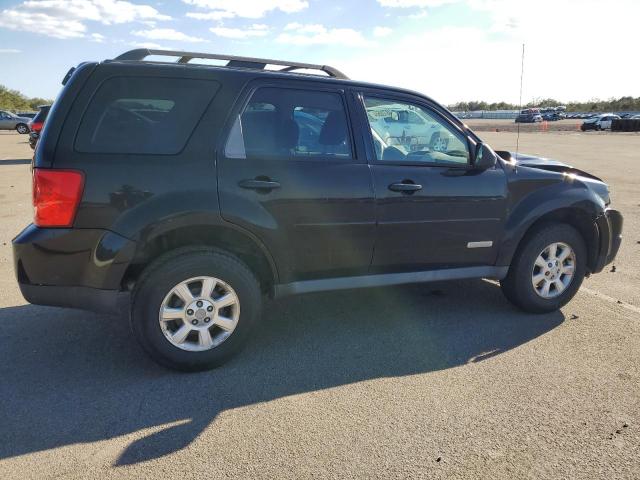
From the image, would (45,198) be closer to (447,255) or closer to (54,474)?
(54,474)

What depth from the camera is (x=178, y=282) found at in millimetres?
3240

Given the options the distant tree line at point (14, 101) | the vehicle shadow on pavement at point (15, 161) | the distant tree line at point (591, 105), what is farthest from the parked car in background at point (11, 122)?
the distant tree line at point (591, 105)

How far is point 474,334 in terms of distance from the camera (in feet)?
13.3

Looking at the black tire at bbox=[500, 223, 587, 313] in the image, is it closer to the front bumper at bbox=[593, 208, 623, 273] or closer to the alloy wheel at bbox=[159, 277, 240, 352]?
the front bumper at bbox=[593, 208, 623, 273]

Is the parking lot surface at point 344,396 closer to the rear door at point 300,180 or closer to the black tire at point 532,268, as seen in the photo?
the black tire at point 532,268

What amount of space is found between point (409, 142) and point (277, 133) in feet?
3.64

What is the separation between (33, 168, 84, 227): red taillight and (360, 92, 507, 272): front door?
A: 197 centimetres

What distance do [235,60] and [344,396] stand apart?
2487 millimetres

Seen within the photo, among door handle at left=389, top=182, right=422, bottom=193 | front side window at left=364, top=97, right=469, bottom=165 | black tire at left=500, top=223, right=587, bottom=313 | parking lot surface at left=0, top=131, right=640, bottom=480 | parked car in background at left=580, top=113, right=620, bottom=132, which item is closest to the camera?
parking lot surface at left=0, top=131, right=640, bottom=480

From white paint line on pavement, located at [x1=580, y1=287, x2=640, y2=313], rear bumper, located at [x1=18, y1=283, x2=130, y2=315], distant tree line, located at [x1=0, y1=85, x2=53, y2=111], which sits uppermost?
distant tree line, located at [x1=0, y1=85, x2=53, y2=111]

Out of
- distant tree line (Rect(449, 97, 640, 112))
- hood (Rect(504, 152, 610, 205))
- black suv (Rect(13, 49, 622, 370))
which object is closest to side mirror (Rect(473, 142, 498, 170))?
black suv (Rect(13, 49, 622, 370))

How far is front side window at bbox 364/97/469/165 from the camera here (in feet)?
12.8

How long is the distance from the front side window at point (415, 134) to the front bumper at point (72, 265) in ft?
6.65

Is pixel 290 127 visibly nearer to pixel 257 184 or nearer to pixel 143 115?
pixel 257 184
